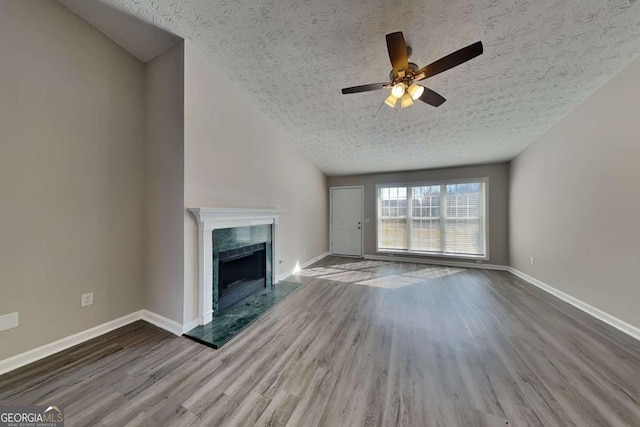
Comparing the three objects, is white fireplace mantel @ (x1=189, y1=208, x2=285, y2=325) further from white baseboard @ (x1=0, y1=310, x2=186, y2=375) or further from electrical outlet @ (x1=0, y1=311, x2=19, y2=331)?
electrical outlet @ (x1=0, y1=311, x2=19, y2=331)

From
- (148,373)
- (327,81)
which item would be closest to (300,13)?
(327,81)

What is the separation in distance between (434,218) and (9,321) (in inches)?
256

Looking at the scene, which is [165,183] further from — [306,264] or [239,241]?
[306,264]

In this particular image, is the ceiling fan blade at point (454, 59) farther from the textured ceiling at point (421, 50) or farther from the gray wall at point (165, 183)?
the gray wall at point (165, 183)

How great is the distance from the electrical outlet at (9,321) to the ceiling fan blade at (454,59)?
389cm

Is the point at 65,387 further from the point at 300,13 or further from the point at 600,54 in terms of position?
the point at 600,54

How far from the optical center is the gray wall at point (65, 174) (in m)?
1.67

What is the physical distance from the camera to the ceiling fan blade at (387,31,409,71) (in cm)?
150

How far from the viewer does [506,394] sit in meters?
1.44

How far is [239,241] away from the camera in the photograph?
9.32ft

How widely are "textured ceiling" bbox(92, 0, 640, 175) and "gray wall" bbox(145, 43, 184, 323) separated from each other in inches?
20.8

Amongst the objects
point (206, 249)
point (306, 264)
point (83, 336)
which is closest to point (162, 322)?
point (83, 336)

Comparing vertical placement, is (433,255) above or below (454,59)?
below

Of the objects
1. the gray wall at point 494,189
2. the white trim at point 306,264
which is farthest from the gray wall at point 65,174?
the gray wall at point 494,189
